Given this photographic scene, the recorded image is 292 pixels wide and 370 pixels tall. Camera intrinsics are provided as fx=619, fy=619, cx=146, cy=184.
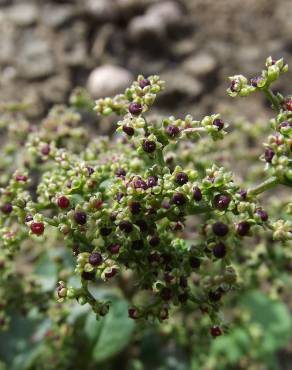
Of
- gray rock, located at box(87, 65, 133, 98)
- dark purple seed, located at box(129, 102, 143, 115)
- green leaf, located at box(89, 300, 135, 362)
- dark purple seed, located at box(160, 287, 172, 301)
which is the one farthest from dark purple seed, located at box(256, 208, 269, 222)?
gray rock, located at box(87, 65, 133, 98)

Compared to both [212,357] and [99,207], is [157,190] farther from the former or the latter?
[212,357]

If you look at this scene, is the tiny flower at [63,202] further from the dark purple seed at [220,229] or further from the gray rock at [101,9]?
the gray rock at [101,9]

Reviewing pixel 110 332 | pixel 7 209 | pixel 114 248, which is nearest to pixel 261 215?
pixel 114 248

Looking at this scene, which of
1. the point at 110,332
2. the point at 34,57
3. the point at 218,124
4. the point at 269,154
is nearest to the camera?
the point at 269,154

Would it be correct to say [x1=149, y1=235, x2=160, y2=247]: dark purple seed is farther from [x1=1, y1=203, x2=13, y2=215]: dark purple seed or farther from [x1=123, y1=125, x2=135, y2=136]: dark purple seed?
[x1=1, y1=203, x2=13, y2=215]: dark purple seed

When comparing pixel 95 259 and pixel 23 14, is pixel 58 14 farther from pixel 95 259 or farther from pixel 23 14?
pixel 95 259

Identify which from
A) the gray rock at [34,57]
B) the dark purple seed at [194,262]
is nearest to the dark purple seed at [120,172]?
the dark purple seed at [194,262]
